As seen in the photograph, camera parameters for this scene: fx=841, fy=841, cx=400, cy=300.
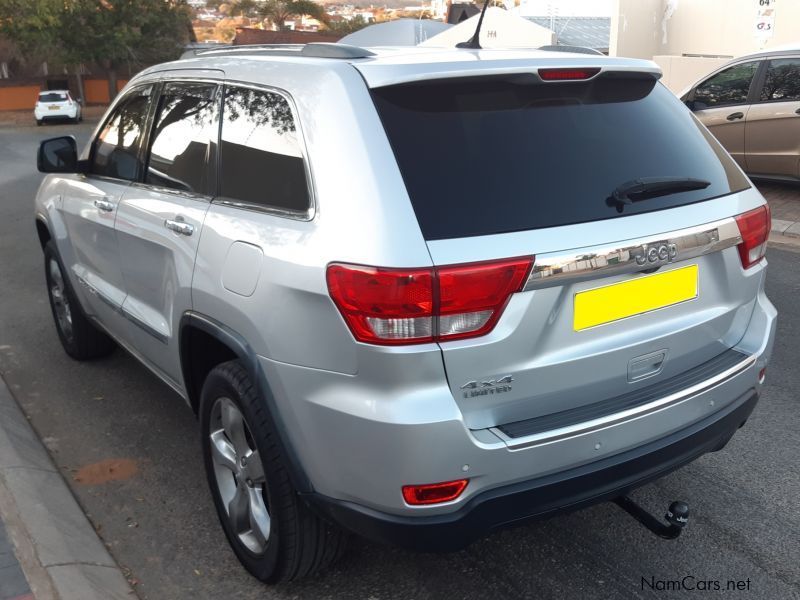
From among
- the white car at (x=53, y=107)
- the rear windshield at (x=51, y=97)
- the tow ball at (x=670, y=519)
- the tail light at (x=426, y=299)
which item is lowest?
the white car at (x=53, y=107)

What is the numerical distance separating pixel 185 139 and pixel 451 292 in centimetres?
168

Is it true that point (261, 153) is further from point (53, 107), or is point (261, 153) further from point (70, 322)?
point (53, 107)

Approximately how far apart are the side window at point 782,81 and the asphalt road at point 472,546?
595 centimetres

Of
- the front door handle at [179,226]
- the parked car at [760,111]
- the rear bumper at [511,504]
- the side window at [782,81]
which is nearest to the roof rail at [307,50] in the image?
the front door handle at [179,226]

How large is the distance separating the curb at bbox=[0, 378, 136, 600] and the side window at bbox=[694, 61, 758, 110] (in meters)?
9.29

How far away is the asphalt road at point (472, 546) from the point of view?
303 centimetres

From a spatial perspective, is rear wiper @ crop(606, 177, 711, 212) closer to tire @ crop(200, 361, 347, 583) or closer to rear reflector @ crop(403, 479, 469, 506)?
rear reflector @ crop(403, 479, 469, 506)

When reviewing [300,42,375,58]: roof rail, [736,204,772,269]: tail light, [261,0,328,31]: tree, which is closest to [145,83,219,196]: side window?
[300,42,375,58]: roof rail

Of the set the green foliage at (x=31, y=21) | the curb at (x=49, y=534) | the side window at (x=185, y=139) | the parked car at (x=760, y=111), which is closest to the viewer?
the curb at (x=49, y=534)

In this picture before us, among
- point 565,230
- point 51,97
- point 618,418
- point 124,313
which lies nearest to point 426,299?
point 565,230

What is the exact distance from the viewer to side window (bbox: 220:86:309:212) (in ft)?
8.74

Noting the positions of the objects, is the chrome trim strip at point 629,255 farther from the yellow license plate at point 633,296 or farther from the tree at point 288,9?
the tree at point 288,9

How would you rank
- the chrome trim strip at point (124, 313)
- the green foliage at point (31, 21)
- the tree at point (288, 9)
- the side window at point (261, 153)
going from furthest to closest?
the tree at point (288, 9)
the green foliage at point (31, 21)
the chrome trim strip at point (124, 313)
the side window at point (261, 153)

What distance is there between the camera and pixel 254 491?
2.97 metres
